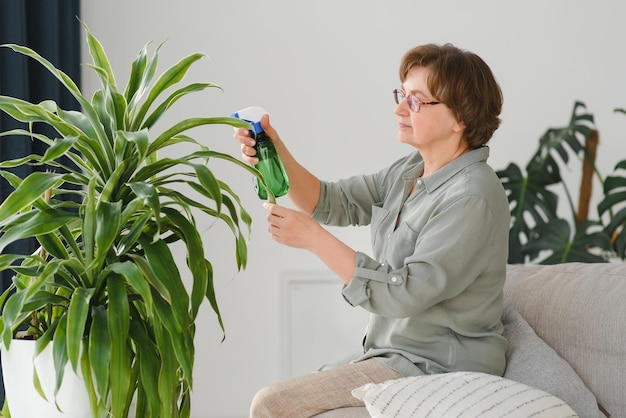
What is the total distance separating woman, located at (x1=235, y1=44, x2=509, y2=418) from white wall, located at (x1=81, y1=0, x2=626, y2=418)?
1.57 m

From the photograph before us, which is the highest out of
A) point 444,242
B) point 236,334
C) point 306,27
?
point 306,27

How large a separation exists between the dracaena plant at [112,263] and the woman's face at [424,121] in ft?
1.50

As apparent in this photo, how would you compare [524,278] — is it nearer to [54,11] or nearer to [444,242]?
[444,242]

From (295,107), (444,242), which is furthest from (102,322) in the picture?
(295,107)

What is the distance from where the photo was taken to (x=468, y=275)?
196 centimetres

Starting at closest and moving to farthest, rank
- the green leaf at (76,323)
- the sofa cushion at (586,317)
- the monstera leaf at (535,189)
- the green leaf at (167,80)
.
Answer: the green leaf at (76,323) → the green leaf at (167,80) → the sofa cushion at (586,317) → the monstera leaf at (535,189)

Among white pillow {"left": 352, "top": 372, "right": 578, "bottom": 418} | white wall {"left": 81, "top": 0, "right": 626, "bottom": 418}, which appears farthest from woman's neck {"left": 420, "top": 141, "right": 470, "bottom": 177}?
white wall {"left": 81, "top": 0, "right": 626, "bottom": 418}

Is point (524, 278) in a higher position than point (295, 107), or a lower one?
lower

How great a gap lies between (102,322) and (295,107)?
7.32 ft

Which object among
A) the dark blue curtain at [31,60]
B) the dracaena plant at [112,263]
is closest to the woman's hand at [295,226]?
the dracaena plant at [112,263]

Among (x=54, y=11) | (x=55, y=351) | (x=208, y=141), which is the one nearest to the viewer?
(x=55, y=351)

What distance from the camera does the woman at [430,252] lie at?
6.32 feet

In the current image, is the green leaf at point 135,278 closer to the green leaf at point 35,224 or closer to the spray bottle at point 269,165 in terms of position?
the green leaf at point 35,224

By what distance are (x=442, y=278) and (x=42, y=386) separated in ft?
3.00
